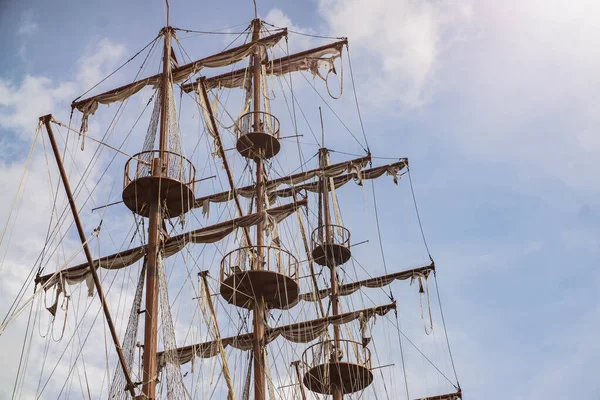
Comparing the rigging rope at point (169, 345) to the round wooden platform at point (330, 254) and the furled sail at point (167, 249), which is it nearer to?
the furled sail at point (167, 249)

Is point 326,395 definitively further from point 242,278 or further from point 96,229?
point 96,229

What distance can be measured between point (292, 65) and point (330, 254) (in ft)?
25.6

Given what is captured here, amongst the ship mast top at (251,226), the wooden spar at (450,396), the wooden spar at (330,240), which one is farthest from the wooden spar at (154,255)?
the wooden spar at (450,396)

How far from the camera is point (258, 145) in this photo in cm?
3058

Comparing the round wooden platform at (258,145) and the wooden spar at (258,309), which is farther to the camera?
the round wooden platform at (258,145)

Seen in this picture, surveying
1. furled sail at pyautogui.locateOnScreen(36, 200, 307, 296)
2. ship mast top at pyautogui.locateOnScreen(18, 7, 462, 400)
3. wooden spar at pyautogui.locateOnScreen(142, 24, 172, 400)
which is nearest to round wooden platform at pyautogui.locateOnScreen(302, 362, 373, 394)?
ship mast top at pyautogui.locateOnScreen(18, 7, 462, 400)

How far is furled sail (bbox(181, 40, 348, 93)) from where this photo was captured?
32438 millimetres

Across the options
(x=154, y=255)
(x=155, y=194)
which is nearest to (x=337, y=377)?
(x=154, y=255)

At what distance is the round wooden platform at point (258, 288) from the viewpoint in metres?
26.4

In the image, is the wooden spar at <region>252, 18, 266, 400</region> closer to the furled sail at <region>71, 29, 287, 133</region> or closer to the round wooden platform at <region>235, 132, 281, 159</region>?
the round wooden platform at <region>235, 132, 281, 159</region>

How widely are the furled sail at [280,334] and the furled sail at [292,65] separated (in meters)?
9.29

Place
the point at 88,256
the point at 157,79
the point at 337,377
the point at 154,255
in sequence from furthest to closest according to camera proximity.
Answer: the point at 337,377, the point at 157,79, the point at 154,255, the point at 88,256

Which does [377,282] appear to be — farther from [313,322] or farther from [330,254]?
[313,322]

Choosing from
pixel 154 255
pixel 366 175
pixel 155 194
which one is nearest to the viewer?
pixel 154 255
